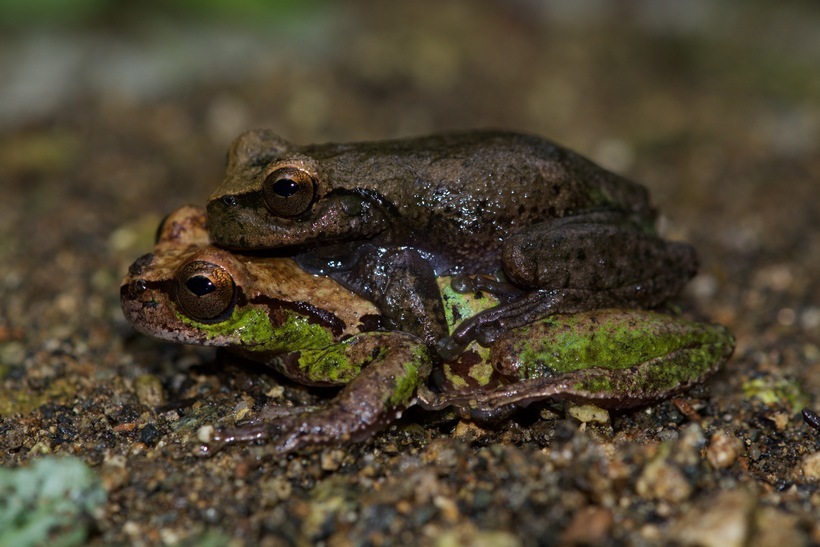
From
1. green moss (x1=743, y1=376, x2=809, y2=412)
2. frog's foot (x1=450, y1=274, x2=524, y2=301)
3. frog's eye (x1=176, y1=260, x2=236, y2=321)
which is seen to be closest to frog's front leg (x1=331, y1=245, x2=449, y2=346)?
frog's foot (x1=450, y1=274, x2=524, y2=301)

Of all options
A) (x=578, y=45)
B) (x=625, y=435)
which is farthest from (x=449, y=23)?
(x=625, y=435)

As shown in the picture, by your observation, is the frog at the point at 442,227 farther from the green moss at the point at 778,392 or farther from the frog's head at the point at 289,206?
the green moss at the point at 778,392

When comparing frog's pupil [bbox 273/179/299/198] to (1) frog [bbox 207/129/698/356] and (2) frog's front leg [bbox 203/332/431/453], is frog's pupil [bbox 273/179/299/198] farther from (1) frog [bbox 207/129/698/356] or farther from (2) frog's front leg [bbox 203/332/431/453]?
(2) frog's front leg [bbox 203/332/431/453]

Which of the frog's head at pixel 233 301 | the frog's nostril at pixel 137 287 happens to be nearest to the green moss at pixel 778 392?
the frog's head at pixel 233 301

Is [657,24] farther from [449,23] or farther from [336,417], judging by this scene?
[336,417]

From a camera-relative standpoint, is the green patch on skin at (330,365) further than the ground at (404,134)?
Yes

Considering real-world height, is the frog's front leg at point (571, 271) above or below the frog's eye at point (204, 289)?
below
